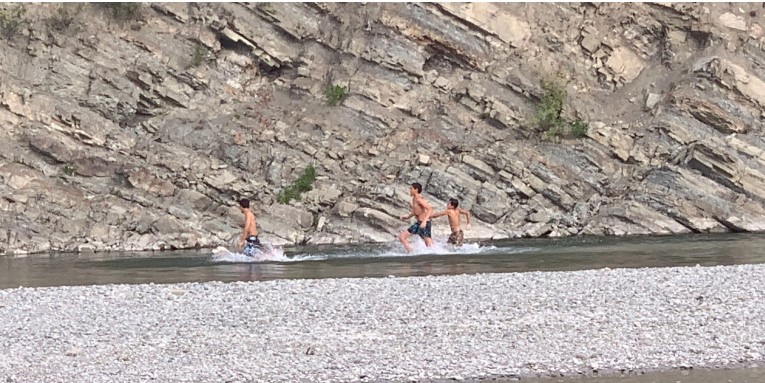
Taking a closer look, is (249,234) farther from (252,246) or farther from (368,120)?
(368,120)

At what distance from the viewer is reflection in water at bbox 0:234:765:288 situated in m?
19.1

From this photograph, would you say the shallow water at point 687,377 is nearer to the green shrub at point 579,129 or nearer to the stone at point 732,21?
the green shrub at point 579,129

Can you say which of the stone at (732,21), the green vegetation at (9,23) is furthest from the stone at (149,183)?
the stone at (732,21)

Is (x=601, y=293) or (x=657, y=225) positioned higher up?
(x=657, y=225)

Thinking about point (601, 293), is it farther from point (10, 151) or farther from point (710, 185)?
point (10, 151)

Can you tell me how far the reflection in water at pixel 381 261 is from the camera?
19.1 metres

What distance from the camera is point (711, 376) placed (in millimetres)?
9547

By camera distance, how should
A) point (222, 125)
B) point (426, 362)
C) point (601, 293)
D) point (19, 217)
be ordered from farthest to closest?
point (222, 125), point (19, 217), point (601, 293), point (426, 362)

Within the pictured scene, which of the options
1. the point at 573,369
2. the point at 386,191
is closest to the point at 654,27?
the point at 386,191

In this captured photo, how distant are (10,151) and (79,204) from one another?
3.23 metres

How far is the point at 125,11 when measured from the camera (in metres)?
36.6

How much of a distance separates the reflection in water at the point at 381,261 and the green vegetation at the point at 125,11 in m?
12.3

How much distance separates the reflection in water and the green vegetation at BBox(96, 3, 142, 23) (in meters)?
12.3

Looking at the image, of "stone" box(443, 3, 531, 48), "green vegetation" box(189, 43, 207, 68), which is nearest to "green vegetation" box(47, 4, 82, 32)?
"green vegetation" box(189, 43, 207, 68)
